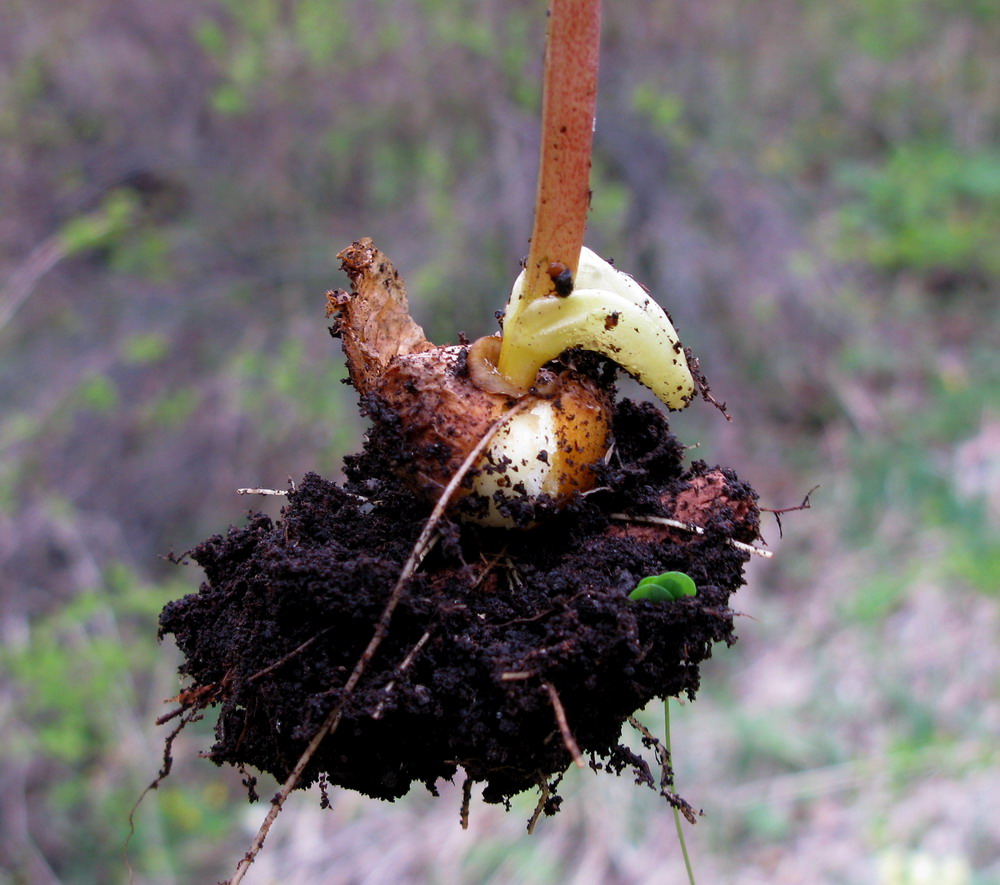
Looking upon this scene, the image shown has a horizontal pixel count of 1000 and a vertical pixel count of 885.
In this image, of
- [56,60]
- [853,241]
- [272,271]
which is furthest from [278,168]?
[853,241]

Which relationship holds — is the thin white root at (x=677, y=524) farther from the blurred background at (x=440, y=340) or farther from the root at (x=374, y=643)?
the blurred background at (x=440, y=340)

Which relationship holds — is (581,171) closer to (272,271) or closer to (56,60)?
(272,271)

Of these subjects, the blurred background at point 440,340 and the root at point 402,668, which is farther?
the blurred background at point 440,340

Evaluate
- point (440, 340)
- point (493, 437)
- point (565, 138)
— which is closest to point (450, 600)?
point (493, 437)

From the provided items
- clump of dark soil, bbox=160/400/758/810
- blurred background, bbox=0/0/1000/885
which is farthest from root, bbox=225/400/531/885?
blurred background, bbox=0/0/1000/885

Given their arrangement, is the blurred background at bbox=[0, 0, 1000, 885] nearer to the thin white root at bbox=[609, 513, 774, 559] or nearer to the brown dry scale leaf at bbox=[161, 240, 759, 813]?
the brown dry scale leaf at bbox=[161, 240, 759, 813]

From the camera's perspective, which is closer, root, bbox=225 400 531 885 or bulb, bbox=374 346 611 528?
root, bbox=225 400 531 885

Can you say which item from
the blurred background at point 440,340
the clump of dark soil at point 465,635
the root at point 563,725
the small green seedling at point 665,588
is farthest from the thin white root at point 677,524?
the blurred background at point 440,340

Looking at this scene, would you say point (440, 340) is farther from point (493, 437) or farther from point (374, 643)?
point (374, 643)
